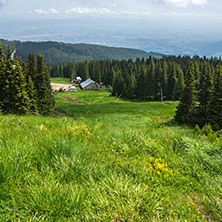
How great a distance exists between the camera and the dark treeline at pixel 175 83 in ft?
90.5

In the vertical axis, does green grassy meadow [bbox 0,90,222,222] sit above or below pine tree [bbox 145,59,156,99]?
above

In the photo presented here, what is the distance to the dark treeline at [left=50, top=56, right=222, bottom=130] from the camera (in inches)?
1086

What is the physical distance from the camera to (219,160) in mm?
4359

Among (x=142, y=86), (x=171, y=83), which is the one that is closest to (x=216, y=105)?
(x=171, y=83)

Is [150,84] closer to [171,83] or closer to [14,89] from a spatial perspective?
[171,83]

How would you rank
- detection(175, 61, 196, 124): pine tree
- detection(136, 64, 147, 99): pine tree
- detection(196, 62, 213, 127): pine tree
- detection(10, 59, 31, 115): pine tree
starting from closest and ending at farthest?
detection(10, 59, 31, 115): pine tree
detection(196, 62, 213, 127): pine tree
detection(175, 61, 196, 124): pine tree
detection(136, 64, 147, 99): pine tree

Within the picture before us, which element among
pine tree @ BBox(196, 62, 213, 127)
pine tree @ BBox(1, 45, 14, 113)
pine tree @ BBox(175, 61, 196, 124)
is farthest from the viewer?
pine tree @ BBox(175, 61, 196, 124)

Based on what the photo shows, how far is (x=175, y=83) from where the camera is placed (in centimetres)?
7556

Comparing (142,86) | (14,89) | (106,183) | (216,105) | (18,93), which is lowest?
(142,86)

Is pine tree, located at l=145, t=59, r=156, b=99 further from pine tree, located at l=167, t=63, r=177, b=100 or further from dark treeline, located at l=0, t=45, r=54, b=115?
dark treeline, located at l=0, t=45, r=54, b=115

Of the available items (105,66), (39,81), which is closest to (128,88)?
(39,81)

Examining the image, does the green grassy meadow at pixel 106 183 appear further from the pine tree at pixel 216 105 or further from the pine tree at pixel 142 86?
the pine tree at pixel 142 86

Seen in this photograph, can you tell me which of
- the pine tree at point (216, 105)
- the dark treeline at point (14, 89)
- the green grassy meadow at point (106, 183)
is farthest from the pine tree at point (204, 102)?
the green grassy meadow at point (106, 183)

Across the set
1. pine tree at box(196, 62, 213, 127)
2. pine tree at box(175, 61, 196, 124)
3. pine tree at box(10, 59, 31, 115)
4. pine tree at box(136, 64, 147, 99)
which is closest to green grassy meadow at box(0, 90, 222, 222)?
pine tree at box(10, 59, 31, 115)
